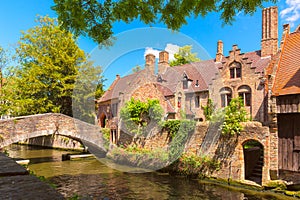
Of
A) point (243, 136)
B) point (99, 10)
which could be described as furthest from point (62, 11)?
point (243, 136)

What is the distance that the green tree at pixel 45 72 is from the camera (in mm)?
19906

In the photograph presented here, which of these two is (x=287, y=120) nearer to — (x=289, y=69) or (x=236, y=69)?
(x=289, y=69)

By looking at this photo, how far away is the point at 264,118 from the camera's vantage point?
16641 millimetres

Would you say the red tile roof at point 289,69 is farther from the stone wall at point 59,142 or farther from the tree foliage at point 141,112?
the stone wall at point 59,142

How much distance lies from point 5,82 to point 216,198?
73.5 feet

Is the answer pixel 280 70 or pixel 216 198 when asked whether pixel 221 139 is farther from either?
pixel 280 70

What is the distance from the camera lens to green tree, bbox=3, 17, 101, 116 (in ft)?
65.3

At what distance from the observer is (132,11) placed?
14.3 feet

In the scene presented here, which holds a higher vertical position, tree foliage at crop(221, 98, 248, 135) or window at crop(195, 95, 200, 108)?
window at crop(195, 95, 200, 108)

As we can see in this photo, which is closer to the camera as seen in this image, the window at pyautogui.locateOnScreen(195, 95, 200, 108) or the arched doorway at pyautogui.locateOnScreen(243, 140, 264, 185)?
the arched doorway at pyautogui.locateOnScreen(243, 140, 264, 185)

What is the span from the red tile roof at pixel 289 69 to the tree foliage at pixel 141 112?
23.4 feet

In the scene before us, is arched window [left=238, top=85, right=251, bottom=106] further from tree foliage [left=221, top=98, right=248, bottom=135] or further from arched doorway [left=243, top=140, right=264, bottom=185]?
tree foliage [left=221, top=98, right=248, bottom=135]

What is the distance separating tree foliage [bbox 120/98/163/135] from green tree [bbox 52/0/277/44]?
397 inches

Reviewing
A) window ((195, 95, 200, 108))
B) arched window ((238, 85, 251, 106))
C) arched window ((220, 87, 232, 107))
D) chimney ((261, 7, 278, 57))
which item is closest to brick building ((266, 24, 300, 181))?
arched window ((238, 85, 251, 106))
